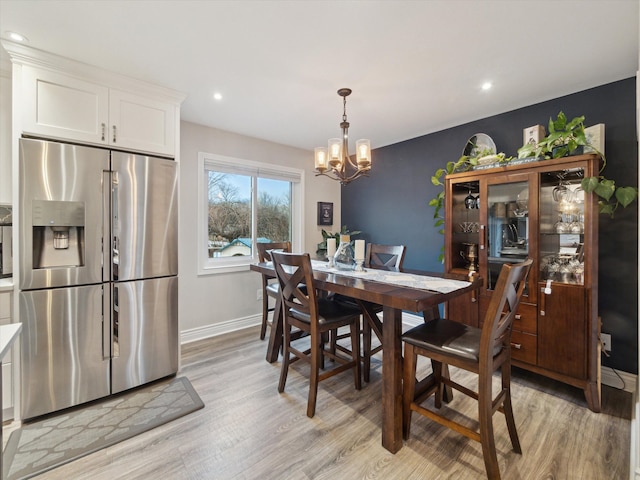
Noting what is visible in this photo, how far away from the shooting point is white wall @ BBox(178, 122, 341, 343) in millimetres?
3135

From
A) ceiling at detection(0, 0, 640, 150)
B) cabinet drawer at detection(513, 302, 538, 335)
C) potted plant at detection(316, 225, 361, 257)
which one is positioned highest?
ceiling at detection(0, 0, 640, 150)

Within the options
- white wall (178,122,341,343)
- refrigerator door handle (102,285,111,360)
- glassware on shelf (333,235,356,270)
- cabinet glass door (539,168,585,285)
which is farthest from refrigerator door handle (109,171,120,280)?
cabinet glass door (539,168,585,285)

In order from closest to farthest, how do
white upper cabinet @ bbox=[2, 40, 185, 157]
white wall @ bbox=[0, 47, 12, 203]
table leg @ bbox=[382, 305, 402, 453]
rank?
table leg @ bbox=[382, 305, 402, 453] → white upper cabinet @ bbox=[2, 40, 185, 157] → white wall @ bbox=[0, 47, 12, 203]

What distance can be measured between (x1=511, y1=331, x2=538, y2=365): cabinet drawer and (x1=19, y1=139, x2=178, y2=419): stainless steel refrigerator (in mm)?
2812

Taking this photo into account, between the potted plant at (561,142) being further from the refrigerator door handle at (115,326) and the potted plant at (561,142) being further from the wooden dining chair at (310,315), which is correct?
the refrigerator door handle at (115,326)

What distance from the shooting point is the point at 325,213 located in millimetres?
4375

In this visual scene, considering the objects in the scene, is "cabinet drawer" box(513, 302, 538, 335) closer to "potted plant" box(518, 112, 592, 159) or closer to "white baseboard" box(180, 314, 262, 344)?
"potted plant" box(518, 112, 592, 159)

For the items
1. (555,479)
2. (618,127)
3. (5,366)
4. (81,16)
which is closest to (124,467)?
(5,366)

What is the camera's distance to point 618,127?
2.26m

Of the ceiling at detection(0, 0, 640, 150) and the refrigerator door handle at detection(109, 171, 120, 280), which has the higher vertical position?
the ceiling at detection(0, 0, 640, 150)

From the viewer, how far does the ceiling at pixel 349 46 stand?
5.18 ft

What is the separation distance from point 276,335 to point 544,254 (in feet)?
7.69

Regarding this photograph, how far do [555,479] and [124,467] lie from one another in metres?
2.24

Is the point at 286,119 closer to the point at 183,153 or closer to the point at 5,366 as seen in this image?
the point at 183,153
